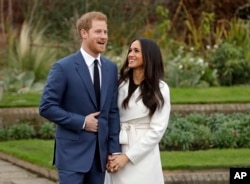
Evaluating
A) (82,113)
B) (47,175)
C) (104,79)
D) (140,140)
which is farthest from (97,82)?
(47,175)

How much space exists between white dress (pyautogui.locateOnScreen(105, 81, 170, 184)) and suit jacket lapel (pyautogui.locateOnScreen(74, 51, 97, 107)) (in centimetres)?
26

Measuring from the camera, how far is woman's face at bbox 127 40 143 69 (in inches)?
252

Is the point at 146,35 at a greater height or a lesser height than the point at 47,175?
greater

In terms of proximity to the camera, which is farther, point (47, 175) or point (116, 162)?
point (47, 175)

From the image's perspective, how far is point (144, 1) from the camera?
786 inches

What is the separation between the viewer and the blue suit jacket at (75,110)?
246 inches

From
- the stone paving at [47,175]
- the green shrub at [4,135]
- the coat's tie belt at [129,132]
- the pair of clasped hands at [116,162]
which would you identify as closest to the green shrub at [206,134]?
the stone paving at [47,175]

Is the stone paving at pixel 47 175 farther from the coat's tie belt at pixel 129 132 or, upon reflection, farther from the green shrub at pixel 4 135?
the coat's tie belt at pixel 129 132

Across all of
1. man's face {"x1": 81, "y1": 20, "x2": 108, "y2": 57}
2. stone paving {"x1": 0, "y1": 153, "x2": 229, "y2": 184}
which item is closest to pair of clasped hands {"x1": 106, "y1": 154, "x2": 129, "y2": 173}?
man's face {"x1": 81, "y1": 20, "x2": 108, "y2": 57}

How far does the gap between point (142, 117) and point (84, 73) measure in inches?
20.8

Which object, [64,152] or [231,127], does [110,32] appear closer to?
[231,127]

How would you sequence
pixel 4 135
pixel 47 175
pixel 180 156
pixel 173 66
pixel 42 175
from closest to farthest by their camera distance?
pixel 47 175, pixel 42 175, pixel 180 156, pixel 4 135, pixel 173 66

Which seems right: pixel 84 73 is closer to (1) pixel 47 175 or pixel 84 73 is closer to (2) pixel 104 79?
(2) pixel 104 79

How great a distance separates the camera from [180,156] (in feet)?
34.1
